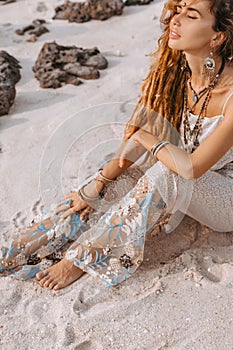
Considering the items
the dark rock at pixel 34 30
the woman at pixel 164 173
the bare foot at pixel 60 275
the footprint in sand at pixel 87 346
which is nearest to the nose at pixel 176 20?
the woman at pixel 164 173

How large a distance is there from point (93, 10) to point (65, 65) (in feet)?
3.77

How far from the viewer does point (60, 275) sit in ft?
8.54

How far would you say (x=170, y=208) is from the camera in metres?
2.60

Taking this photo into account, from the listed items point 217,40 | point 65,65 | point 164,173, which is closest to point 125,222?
point 164,173

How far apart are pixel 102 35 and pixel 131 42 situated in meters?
0.31

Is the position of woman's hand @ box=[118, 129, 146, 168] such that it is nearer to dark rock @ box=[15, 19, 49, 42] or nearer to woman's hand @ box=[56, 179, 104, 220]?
woman's hand @ box=[56, 179, 104, 220]

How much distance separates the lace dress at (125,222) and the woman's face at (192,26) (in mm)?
347

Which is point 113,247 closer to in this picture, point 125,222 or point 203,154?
point 125,222

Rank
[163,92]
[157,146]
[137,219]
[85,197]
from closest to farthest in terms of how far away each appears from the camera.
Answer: [157,146] → [137,219] → [163,92] → [85,197]

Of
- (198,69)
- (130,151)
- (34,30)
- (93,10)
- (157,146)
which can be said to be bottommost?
(34,30)

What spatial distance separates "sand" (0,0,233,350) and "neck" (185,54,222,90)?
698mm

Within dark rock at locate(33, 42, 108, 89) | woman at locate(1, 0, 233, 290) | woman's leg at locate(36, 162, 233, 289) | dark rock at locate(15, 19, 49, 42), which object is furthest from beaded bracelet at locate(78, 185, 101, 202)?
dark rock at locate(15, 19, 49, 42)

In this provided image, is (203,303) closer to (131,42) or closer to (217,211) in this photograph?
(217,211)

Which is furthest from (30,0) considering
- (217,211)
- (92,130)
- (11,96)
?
(217,211)
